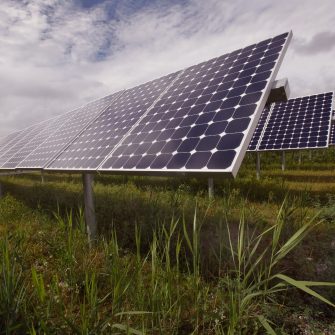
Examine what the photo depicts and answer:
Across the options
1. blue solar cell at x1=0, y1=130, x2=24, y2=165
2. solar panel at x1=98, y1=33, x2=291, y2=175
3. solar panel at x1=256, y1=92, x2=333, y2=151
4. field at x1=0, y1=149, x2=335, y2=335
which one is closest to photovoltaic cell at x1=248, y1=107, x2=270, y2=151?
solar panel at x1=256, y1=92, x2=333, y2=151

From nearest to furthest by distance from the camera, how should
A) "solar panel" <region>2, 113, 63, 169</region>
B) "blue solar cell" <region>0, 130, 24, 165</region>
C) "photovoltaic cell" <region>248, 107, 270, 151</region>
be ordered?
1. "solar panel" <region>2, 113, 63, 169</region>
2. "blue solar cell" <region>0, 130, 24, 165</region>
3. "photovoltaic cell" <region>248, 107, 270, 151</region>

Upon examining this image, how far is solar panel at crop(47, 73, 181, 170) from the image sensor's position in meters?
6.12

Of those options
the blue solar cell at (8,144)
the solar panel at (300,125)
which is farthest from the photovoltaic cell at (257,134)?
the blue solar cell at (8,144)

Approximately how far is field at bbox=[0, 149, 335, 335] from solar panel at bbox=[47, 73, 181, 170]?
3.88 feet

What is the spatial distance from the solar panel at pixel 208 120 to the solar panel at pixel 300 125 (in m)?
9.72

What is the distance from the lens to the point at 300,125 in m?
16.5

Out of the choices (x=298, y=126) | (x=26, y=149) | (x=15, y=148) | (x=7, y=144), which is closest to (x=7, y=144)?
(x=7, y=144)

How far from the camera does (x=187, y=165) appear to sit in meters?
4.05

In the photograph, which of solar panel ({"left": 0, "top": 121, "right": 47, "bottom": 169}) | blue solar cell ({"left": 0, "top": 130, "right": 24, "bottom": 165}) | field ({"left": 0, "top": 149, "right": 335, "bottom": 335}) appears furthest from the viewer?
blue solar cell ({"left": 0, "top": 130, "right": 24, "bottom": 165})

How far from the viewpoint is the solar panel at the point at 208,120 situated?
400cm

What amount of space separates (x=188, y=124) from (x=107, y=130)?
2882 millimetres

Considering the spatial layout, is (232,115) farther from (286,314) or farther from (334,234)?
(334,234)

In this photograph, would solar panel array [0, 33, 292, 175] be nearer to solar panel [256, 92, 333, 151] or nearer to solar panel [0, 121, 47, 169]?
solar panel [0, 121, 47, 169]

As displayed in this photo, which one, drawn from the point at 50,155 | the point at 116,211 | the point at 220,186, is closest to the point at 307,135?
the point at 220,186
